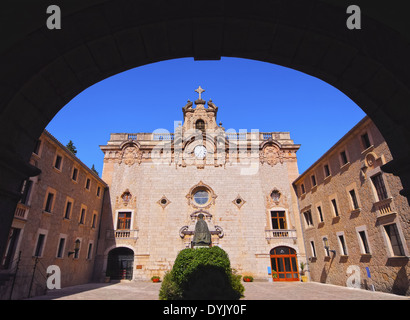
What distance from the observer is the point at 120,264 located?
74.9 feet

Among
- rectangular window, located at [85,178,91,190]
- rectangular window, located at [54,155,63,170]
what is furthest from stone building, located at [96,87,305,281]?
rectangular window, located at [54,155,63,170]

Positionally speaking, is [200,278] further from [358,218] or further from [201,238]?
[358,218]

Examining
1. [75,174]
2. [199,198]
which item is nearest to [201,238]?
[199,198]

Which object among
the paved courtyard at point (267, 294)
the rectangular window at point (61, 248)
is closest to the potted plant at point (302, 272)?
the paved courtyard at point (267, 294)

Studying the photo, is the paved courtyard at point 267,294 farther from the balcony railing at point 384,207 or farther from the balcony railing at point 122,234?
the balcony railing at point 122,234

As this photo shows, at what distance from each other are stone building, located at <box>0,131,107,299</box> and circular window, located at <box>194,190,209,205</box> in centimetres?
950

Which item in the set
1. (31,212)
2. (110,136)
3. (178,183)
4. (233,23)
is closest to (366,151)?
(233,23)

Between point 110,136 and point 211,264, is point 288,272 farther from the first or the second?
point 110,136

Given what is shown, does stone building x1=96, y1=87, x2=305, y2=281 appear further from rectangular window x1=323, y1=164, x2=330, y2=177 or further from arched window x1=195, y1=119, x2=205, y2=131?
rectangular window x1=323, y1=164, x2=330, y2=177

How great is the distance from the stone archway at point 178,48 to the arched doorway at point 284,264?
2071 cm

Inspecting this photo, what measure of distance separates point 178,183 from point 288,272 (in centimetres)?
1321

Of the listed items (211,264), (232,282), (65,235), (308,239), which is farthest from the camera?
(308,239)

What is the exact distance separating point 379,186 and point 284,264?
39.3ft

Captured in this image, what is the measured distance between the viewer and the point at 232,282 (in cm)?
1225
